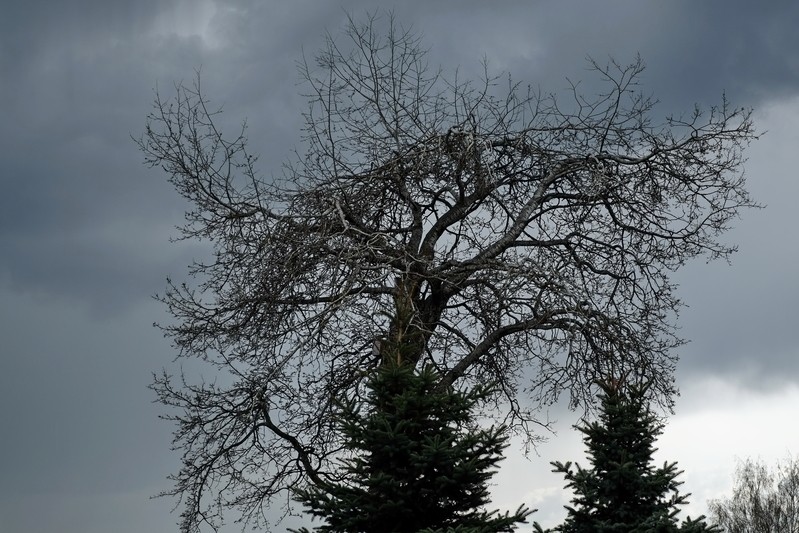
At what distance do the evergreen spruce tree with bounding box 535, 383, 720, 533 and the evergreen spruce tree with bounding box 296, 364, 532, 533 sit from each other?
0.66 metres

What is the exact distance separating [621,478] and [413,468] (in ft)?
5.78

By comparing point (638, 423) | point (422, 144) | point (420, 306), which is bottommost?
point (638, 423)

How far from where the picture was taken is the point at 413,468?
7.46 metres

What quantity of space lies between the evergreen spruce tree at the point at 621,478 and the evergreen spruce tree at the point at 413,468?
66cm

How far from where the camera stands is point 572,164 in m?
11.4

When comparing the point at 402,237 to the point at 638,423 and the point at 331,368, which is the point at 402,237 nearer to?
the point at 331,368

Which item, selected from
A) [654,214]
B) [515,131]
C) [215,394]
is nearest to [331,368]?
[215,394]

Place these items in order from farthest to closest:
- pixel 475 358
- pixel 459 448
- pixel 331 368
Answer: pixel 331 368 < pixel 475 358 < pixel 459 448

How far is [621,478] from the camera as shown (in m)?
7.70

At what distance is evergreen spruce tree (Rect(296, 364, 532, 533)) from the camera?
732cm

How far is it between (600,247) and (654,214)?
0.81 m

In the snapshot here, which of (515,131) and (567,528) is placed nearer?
(567,528)

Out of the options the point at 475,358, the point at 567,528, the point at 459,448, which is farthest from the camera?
the point at 475,358

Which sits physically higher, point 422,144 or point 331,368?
point 422,144
